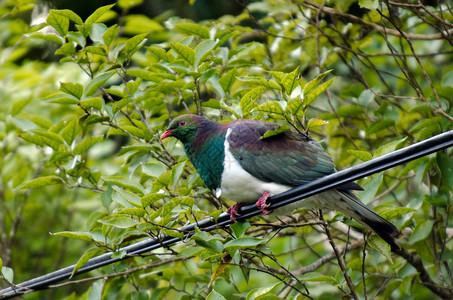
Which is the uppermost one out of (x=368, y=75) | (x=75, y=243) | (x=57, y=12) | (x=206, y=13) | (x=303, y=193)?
(x=57, y=12)

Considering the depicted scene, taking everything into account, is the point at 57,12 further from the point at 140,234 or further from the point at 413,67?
the point at 413,67

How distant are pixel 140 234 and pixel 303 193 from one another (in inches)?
42.7

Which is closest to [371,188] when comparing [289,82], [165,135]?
[289,82]

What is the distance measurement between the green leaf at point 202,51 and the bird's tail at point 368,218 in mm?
1176

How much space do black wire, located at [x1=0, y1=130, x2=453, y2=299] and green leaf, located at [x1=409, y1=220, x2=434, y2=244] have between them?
1151 millimetres

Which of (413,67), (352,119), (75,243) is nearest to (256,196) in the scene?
(352,119)

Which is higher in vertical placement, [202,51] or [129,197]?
[202,51]

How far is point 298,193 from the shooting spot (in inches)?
114

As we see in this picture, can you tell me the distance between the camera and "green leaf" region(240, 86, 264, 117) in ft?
11.4

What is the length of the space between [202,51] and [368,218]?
142 cm

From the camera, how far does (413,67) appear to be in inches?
253

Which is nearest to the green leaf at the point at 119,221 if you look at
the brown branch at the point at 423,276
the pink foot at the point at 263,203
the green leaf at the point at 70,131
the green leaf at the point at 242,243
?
the green leaf at the point at 242,243

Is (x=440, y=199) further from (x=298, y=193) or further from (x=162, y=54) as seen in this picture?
(x=162, y=54)

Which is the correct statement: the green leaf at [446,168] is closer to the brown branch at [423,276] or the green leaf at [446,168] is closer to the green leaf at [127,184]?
the brown branch at [423,276]
